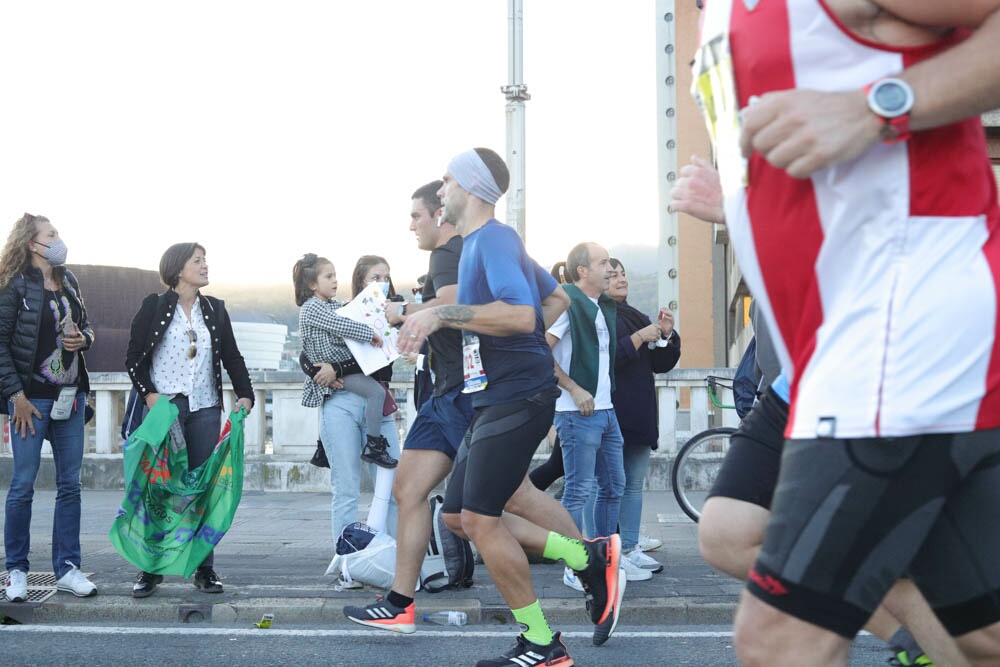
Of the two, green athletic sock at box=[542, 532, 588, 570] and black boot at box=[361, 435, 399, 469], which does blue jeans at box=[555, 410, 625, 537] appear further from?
green athletic sock at box=[542, 532, 588, 570]

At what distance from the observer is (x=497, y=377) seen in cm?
438

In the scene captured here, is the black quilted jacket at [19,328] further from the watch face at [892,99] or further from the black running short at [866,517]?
the watch face at [892,99]

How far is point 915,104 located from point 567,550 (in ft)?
10.7

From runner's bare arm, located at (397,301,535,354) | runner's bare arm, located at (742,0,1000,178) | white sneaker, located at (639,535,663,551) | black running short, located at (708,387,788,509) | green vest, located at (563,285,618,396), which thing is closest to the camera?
runner's bare arm, located at (742,0,1000,178)

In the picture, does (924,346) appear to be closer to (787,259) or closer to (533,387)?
(787,259)

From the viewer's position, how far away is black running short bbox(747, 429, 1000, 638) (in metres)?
1.72

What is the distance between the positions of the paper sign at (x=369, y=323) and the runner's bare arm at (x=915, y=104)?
17.3 feet

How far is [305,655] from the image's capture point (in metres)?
4.98

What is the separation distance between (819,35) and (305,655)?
3957 mm

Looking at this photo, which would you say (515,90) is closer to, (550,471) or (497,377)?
(550,471)

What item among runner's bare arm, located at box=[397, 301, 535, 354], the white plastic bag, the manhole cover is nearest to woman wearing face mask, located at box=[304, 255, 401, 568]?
the white plastic bag

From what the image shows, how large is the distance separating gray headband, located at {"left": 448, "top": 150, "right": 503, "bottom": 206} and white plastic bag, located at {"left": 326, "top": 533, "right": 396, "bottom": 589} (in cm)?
231

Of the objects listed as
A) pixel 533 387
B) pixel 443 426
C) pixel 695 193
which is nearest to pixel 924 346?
pixel 695 193

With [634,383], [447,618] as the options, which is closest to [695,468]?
[634,383]
